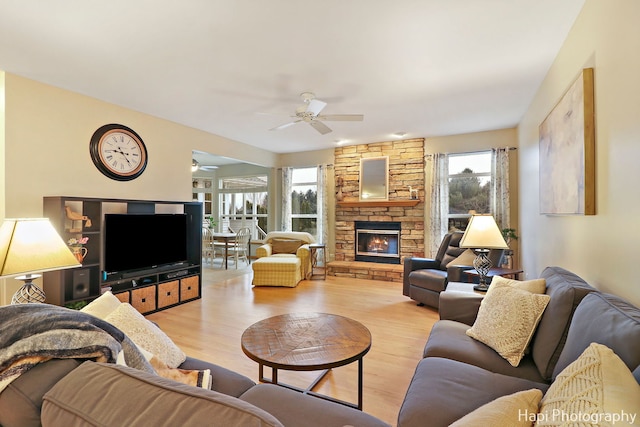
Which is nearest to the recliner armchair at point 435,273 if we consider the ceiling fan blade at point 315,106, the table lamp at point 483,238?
the table lamp at point 483,238

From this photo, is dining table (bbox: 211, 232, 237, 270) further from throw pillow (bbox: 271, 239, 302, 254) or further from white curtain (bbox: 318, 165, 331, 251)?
white curtain (bbox: 318, 165, 331, 251)

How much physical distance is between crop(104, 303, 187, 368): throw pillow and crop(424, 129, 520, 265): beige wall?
505 cm

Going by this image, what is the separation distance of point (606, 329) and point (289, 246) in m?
5.32

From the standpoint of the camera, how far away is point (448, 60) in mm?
2756

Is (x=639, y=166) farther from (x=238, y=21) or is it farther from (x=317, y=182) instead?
(x=317, y=182)

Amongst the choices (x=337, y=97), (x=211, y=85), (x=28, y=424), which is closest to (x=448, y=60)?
(x=337, y=97)

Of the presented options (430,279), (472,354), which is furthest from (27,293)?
(430,279)

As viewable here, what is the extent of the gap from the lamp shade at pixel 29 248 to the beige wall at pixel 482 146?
535 centimetres

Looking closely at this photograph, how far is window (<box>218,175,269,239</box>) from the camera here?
7.96m

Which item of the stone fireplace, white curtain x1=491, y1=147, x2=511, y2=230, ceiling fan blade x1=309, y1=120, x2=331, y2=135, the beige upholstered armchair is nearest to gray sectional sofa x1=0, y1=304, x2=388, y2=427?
ceiling fan blade x1=309, y1=120, x2=331, y2=135

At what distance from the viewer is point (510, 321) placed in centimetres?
170

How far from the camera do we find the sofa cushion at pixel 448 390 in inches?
47.1

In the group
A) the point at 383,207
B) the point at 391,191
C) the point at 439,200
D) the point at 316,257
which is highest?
the point at 391,191

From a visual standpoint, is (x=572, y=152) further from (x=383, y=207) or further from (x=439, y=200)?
(x=383, y=207)
